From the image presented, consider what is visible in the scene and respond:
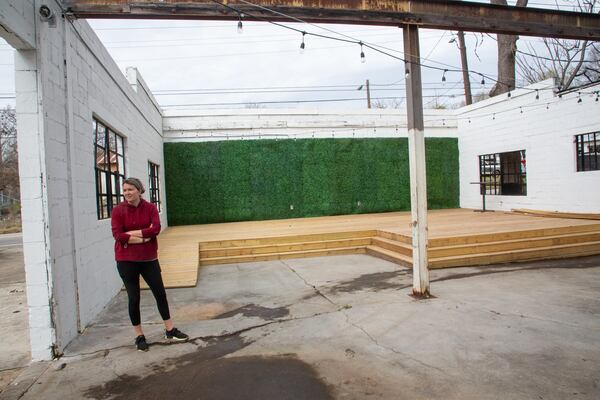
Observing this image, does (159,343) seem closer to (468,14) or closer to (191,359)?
(191,359)

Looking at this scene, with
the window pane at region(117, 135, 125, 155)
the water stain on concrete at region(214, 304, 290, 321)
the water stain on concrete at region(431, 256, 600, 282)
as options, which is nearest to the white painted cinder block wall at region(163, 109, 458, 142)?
the window pane at region(117, 135, 125, 155)

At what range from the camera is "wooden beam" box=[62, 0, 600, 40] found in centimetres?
422

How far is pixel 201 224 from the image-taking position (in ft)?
41.3

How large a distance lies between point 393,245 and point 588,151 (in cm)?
601

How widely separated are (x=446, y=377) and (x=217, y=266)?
18.3 feet

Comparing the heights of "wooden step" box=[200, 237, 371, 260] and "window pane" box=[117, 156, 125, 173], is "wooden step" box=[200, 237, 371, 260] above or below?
below

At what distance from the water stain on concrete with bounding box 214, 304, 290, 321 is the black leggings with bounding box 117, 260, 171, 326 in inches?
40.4

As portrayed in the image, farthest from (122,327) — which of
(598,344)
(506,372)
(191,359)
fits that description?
(598,344)

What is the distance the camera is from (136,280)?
3.66 meters

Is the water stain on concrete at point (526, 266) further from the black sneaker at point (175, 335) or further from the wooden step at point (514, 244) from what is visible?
the black sneaker at point (175, 335)

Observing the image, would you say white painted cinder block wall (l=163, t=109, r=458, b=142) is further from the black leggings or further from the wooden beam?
the black leggings

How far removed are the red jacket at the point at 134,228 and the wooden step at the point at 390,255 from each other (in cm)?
448

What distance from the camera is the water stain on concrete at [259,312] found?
4516mm

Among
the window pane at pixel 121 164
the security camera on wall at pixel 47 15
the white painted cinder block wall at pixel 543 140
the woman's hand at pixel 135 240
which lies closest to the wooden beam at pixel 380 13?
the security camera on wall at pixel 47 15
